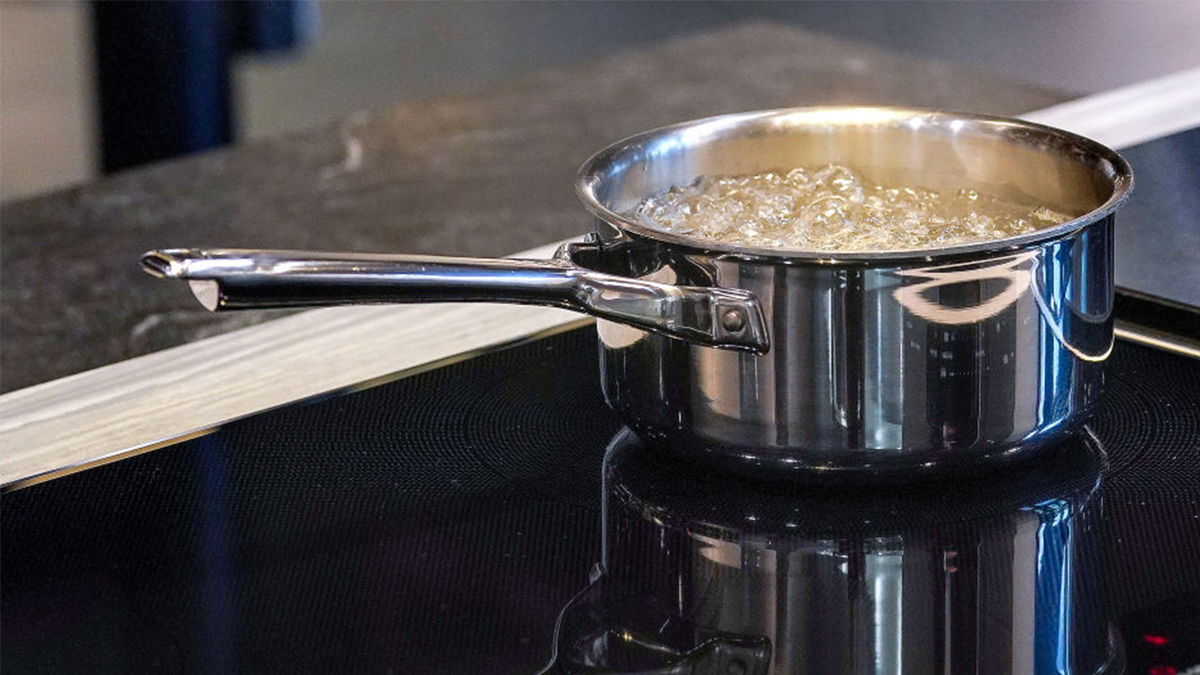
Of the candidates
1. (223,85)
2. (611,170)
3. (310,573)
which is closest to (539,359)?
(611,170)

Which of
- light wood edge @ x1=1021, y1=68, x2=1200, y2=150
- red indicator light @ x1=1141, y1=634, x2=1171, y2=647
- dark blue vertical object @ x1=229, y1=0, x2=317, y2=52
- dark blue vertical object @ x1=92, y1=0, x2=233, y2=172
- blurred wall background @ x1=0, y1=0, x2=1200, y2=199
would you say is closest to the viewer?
red indicator light @ x1=1141, y1=634, x2=1171, y2=647

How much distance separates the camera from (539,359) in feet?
2.95

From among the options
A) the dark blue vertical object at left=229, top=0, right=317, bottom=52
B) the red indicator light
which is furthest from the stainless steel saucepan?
the dark blue vertical object at left=229, top=0, right=317, bottom=52

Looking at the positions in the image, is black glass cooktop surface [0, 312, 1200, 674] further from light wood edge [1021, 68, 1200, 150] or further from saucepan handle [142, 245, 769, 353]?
light wood edge [1021, 68, 1200, 150]

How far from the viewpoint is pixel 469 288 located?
0.66 m

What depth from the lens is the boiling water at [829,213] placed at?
2.43ft

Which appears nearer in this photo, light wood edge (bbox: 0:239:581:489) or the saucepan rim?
the saucepan rim

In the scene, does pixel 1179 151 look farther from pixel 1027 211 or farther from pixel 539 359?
pixel 539 359

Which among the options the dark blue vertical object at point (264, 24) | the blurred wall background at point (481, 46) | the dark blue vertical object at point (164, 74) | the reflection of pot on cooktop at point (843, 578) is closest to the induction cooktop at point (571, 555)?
the reflection of pot on cooktop at point (843, 578)

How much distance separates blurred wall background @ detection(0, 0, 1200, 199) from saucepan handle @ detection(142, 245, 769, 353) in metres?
2.59

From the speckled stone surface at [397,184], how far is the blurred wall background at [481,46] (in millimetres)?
1430

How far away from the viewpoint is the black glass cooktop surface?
2.03 feet

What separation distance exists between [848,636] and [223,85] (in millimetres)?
1604

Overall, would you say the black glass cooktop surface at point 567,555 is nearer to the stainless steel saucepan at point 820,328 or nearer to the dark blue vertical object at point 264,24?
the stainless steel saucepan at point 820,328
